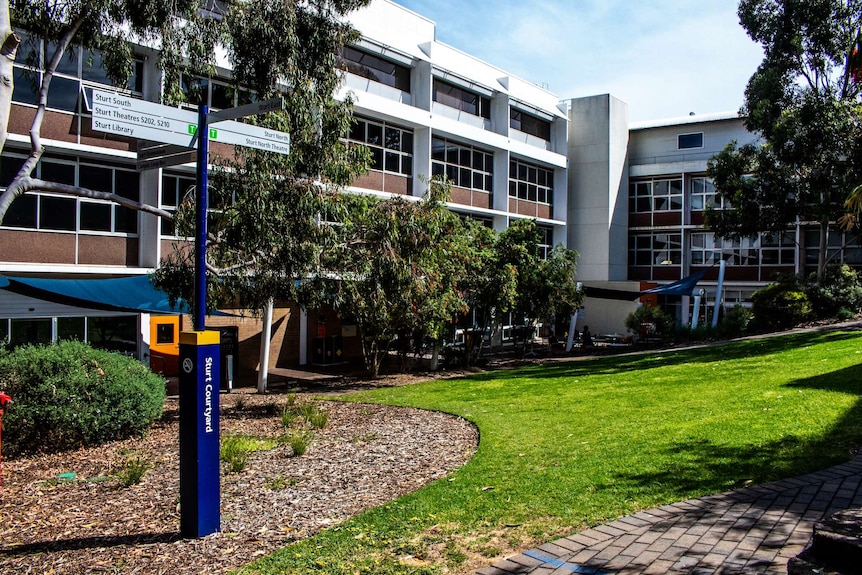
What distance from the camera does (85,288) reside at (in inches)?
562

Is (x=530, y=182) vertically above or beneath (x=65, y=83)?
above

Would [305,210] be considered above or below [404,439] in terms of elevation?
above

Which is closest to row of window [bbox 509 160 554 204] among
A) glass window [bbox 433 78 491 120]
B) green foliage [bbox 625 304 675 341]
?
glass window [bbox 433 78 491 120]

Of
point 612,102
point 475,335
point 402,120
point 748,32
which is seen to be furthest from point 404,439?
point 612,102

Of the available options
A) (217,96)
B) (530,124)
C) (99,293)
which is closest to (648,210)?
(530,124)

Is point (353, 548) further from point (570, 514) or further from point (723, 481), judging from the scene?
point (723, 481)

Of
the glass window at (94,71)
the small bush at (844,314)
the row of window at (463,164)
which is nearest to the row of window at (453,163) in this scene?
the row of window at (463,164)

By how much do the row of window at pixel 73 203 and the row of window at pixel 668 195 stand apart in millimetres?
27979

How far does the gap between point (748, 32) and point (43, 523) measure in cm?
2723

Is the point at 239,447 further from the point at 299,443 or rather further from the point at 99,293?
the point at 99,293

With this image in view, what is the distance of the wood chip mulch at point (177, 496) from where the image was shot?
218 inches

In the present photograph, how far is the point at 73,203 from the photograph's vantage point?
17797 millimetres

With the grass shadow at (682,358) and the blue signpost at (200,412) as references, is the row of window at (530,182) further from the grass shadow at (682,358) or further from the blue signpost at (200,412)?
the blue signpost at (200,412)

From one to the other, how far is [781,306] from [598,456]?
18.8m
